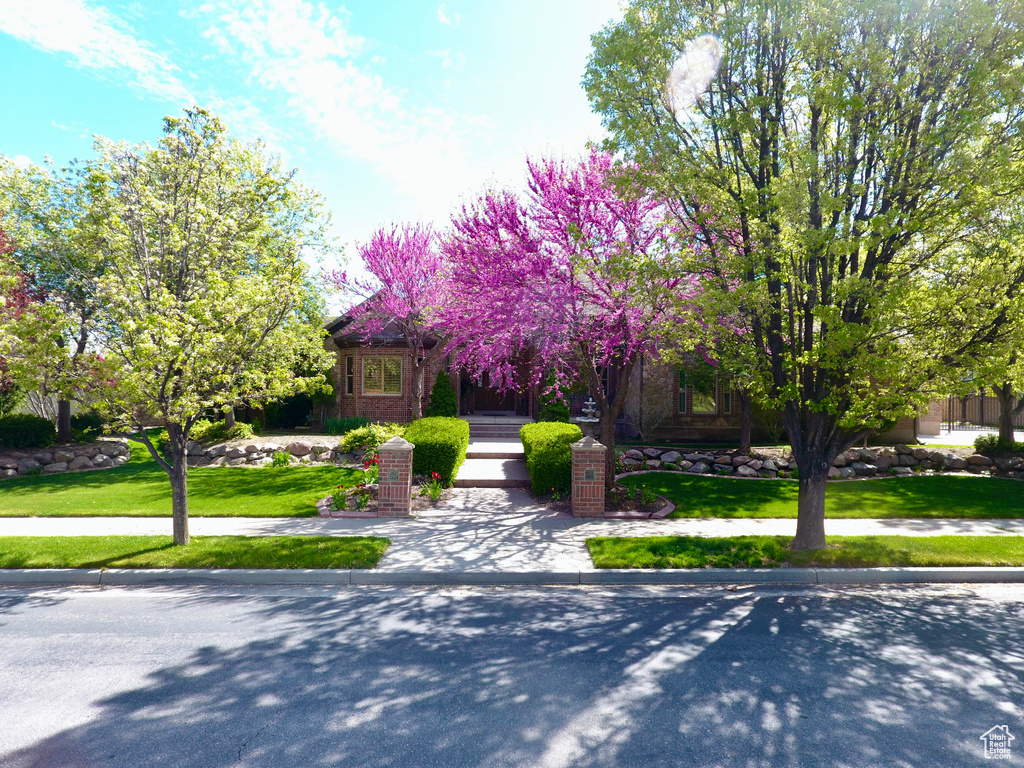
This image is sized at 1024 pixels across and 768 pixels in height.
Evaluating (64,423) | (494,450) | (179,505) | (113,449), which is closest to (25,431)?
(64,423)

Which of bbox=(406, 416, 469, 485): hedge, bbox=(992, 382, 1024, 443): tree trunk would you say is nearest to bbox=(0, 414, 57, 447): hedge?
bbox=(406, 416, 469, 485): hedge

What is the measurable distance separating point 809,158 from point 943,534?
6.03 meters

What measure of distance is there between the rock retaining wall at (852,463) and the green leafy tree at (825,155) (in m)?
6.16

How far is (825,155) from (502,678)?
7064 millimetres

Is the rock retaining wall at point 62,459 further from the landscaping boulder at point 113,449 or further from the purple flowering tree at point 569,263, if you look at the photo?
the purple flowering tree at point 569,263

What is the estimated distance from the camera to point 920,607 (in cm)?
577

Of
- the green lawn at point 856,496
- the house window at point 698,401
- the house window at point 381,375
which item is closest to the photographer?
the green lawn at point 856,496

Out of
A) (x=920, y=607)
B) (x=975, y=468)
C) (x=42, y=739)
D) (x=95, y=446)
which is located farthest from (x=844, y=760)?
(x=95, y=446)

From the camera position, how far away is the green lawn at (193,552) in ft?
21.5

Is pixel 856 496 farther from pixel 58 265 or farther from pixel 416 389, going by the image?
pixel 58 265

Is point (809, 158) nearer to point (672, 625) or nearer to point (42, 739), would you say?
point (672, 625)

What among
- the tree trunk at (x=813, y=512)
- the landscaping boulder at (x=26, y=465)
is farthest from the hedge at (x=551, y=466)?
the landscaping boulder at (x=26, y=465)

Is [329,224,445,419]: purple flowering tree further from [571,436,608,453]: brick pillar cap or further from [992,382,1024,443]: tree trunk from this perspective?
[992,382,1024,443]: tree trunk

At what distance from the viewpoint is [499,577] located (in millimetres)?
6406
